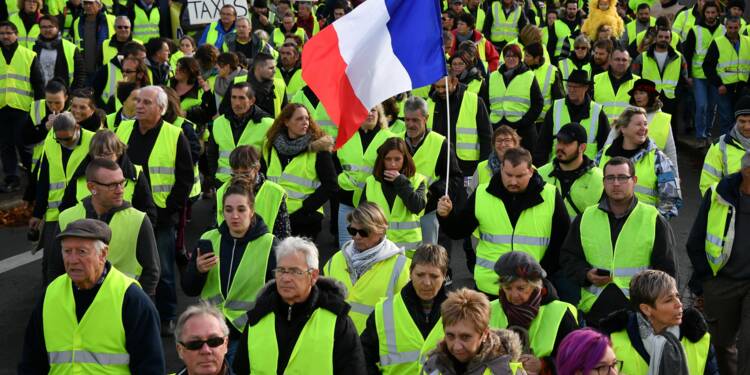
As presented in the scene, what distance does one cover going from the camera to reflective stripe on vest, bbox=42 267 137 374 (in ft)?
21.2

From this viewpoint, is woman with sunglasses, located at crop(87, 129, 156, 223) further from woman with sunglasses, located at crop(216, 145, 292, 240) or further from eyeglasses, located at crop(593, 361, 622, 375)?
eyeglasses, located at crop(593, 361, 622, 375)

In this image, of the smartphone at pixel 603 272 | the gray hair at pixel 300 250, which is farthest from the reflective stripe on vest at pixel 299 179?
the gray hair at pixel 300 250

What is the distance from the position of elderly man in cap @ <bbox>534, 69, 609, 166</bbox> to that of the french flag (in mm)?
3579

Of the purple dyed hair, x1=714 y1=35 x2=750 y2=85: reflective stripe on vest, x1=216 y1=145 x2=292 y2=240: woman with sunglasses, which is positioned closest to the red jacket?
x1=714 y1=35 x2=750 y2=85: reflective stripe on vest

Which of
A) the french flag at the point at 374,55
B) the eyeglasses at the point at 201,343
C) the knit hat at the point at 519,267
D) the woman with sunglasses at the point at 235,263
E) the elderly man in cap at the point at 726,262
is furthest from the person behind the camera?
the elderly man in cap at the point at 726,262

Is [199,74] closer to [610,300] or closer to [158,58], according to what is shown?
[158,58]

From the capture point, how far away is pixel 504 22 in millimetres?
20953

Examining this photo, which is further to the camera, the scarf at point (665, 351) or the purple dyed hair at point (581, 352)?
the scarf at point (665, 351)

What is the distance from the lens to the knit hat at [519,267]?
6957 mm

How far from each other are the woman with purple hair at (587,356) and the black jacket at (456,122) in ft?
20.8

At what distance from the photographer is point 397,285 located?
7812 millimetres

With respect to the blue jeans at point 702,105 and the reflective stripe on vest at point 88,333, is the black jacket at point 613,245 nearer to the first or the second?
the reflective stripe on vest at point 88,333

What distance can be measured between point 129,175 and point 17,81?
5780mm

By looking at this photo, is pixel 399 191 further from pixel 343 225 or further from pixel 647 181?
pixel 647 181
